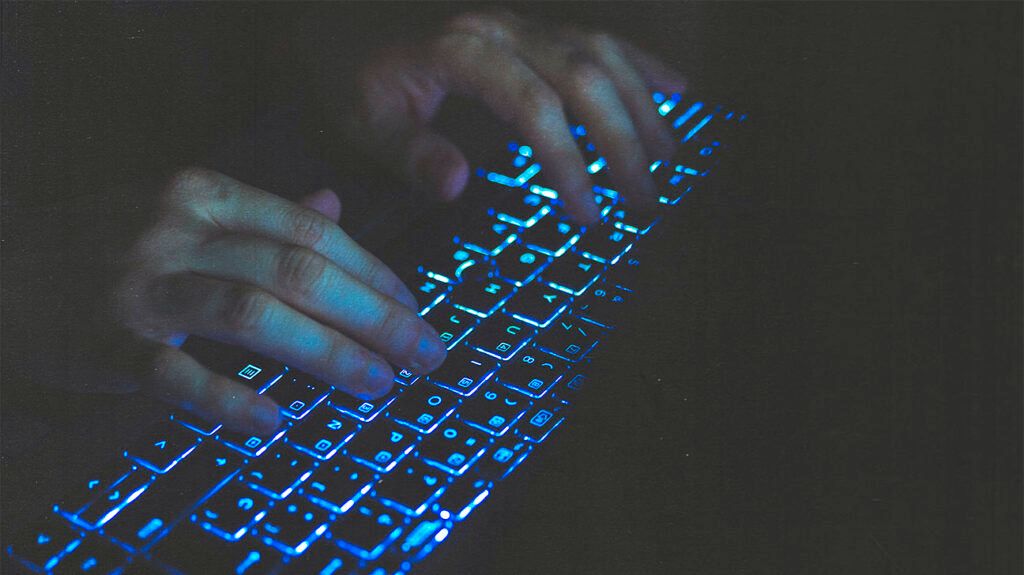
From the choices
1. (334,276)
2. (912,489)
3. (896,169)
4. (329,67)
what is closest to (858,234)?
(896,169)

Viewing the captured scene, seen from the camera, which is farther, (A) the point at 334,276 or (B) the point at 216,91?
(B) the point at 216,91

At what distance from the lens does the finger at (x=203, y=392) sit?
45cm

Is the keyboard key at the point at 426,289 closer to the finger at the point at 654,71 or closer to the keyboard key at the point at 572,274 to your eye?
the keyboard key at the point at 572,274

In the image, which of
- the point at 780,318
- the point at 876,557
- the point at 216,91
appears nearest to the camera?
the point at 876,557

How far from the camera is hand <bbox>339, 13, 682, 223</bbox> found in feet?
2.04

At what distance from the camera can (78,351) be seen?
52 cm

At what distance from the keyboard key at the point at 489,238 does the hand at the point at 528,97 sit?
0.04m

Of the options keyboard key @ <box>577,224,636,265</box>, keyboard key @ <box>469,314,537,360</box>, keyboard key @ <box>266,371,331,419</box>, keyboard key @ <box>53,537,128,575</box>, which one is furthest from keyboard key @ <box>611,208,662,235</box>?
keyboard key @ <box>53,537,128,575</box>

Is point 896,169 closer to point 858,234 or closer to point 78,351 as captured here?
point 858,234

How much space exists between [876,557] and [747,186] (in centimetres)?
27

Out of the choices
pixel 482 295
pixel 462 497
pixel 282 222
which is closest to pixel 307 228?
pixel 282 222

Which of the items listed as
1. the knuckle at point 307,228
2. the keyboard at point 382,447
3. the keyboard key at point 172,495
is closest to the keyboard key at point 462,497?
the keyboard at point 382,447

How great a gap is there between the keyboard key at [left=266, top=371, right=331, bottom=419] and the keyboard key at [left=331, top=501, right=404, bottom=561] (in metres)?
0.07

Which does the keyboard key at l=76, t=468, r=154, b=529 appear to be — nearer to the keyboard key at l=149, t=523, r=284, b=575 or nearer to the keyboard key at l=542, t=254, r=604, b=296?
the keyboard key at l=149, t=523, r=284, b=575
